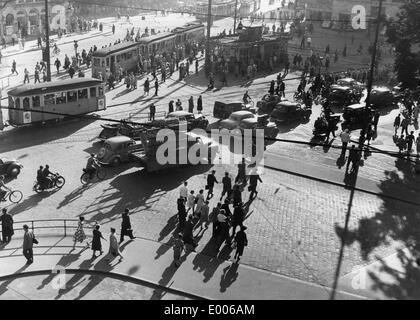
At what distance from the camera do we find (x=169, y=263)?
717 inches

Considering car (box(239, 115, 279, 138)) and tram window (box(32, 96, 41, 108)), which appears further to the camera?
tram window (box(32, 96, 41, 108))

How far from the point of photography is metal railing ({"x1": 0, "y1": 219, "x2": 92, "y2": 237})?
65.7 feet

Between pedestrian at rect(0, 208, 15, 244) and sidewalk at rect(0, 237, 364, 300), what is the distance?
0.88ft

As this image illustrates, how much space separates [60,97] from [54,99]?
48 centimetres

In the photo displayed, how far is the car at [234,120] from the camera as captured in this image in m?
32.4

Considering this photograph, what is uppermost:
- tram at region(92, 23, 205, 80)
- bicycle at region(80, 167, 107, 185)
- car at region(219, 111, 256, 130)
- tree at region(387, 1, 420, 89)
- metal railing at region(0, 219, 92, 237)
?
tree at region(387, 1, 420, 89)

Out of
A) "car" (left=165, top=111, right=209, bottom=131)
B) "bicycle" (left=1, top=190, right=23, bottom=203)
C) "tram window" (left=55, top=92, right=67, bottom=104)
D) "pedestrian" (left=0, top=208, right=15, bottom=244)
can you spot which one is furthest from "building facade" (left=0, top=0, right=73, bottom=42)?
"pedestrian" (left=0, top=208, right=15, bottom=244)

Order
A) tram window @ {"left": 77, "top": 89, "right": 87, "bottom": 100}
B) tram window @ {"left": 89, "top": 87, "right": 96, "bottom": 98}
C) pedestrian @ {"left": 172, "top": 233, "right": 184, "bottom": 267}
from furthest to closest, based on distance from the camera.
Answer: tram window @ {"left": 89, "top": 87, "right": 96, "bottom": 98}, tram window @ {"left": 77, "top": 89, "right": 87, "bottom": 100}, pedestrian @ {"left": 172, "top": 233, "right": 184, "bottom": 267}

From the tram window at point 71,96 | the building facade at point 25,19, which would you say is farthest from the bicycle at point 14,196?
the building facade at point 25,19

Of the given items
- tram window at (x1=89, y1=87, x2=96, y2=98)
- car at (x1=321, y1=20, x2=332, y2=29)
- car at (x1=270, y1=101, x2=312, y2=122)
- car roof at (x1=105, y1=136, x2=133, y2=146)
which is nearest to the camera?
car roof at (x1=105, y1=136, x2=133, y2=146)

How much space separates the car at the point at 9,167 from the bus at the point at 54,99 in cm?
539

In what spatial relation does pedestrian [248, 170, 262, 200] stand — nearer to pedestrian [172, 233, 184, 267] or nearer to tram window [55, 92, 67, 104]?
pedestrian [172, 233, 184, 267]

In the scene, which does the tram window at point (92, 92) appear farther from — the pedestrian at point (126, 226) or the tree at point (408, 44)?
the tree at point (408, 44)
